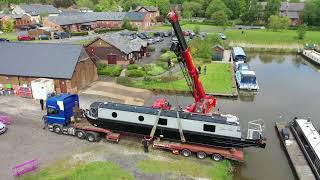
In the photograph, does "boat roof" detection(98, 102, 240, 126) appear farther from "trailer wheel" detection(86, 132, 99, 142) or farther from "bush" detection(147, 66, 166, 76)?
"bush" detection(147, 66, 166, 76)

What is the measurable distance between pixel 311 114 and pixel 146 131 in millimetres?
21375

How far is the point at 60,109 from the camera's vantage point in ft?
95.6

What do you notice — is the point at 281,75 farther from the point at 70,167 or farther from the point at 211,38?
the point at 70,167

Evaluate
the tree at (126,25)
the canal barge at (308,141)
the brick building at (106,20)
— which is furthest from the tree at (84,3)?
the canal barge at (308,141)

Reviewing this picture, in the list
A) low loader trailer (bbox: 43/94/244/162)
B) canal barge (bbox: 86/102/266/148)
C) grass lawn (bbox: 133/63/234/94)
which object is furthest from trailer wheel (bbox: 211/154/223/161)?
grass lawn (bbox: 133/63/234/94)

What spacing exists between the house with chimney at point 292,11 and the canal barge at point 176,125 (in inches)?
4160

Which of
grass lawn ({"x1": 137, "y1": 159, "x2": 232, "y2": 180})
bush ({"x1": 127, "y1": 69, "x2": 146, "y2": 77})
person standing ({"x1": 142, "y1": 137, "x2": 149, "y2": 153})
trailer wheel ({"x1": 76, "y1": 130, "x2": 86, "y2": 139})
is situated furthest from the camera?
bush ({"x1": 127, "y1": 69, "x2": 146, "y2": 77})

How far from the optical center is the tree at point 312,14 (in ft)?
367

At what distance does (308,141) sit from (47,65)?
3108 cm

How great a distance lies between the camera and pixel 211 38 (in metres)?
72.6

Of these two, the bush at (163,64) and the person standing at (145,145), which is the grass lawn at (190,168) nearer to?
the person standing at (145,145)

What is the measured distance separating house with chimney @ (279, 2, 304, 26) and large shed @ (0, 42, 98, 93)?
9877 cm

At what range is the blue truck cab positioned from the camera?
95.2ft

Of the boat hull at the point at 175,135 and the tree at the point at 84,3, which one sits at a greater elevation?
the tree at the point at 84,3
